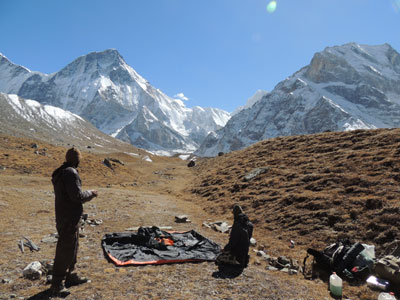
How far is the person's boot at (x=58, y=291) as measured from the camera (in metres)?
5.98

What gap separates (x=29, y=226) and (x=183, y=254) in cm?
795

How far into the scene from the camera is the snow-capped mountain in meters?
142

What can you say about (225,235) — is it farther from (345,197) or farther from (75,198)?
(75,198)

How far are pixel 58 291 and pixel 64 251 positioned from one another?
0.92m

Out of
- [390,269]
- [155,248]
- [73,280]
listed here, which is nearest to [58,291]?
[73,280]

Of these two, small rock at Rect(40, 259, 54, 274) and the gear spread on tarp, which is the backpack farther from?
small rock at Rect(40, 259, 54, 274)

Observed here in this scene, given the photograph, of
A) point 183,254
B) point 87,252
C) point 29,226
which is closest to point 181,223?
point 183,254

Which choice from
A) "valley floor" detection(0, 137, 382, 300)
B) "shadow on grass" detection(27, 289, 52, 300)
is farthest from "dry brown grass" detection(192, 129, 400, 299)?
"shadow on grass" detection(27, 289, 52, 300)

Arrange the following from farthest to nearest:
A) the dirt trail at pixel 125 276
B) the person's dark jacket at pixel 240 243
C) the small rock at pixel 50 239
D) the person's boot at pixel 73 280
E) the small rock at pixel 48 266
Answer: the small rock at pixel 50 239 → the person's dark jacket at pixel 240 243 → the small rock at pixel 48 266 → the person's boot at pixel 73 280 → the dirt trail at pixel 125 276

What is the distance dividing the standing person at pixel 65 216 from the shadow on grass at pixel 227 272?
4397mm

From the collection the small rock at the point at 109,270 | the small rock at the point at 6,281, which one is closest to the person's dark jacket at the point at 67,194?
the small rock at the point at 6,281

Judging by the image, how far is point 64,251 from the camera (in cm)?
623

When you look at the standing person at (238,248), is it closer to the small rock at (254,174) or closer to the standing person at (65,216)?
the standing person at (65,216)

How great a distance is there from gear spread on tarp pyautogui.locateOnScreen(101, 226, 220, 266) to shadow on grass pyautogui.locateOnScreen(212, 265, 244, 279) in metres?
0.76
